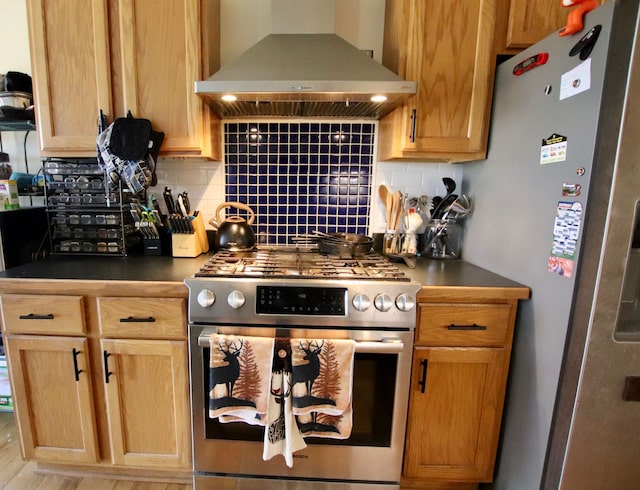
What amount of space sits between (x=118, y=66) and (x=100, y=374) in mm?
1307

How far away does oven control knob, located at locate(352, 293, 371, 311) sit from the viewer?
1169 millimetres

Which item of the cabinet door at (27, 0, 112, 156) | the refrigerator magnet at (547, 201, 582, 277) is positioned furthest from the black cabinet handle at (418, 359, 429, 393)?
the cabinet door at (27, 0, 112, 156)

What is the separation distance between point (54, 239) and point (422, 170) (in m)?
1.91

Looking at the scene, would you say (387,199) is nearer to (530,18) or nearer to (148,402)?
(530,18)

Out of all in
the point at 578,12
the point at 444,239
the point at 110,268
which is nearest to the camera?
the point at 578,12

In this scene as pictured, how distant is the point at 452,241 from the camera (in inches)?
66.5

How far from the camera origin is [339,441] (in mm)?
1281

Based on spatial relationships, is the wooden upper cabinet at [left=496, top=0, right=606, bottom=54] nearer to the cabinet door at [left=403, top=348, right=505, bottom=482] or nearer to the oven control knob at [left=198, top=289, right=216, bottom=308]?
the cabinet door at [left=403, top=348, right=505, bottom=482]

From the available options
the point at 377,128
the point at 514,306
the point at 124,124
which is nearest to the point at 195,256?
the point at 124,124

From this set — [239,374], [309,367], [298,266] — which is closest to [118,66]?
[298,266]

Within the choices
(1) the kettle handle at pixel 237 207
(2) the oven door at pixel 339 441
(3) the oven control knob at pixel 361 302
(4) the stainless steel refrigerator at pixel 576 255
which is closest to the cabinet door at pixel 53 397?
(2) the oven door at pixel 339 441

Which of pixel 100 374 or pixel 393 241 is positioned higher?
pixel 393 241

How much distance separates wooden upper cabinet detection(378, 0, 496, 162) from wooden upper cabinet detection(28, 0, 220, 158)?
878 millimetres

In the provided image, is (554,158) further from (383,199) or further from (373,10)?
(373,10)
